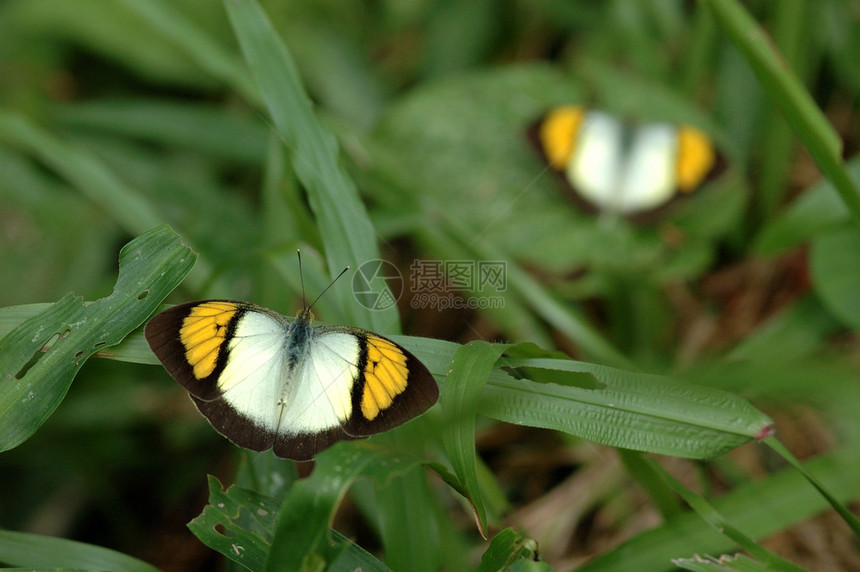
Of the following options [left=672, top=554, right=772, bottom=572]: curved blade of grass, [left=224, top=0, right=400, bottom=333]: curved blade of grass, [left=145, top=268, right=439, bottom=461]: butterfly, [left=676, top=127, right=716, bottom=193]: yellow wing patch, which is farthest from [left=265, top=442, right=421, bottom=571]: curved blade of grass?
[left=676, top=127, right=716, bottom=193]: yellow wing patch

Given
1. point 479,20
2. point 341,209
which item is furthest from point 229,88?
point 341,209

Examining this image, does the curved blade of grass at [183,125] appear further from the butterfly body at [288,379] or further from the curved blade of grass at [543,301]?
the butterfly body at [288,379]

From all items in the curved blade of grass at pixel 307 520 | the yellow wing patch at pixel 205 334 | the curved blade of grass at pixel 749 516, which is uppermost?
the yellow wing patch at pixel 205 334

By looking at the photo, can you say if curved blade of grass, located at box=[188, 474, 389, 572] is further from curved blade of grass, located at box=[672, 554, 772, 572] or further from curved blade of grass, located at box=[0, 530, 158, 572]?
curved blade of grass, located at box=[672, 554, 772, 572]

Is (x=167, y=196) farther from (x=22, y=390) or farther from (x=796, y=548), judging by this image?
(x=796, y=548)

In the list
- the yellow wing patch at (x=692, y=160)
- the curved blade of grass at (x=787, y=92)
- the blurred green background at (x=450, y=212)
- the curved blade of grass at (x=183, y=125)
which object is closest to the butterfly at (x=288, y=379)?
the blurred green background at (x=450, y=212)

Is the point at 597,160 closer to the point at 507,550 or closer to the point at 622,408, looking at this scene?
the point at 622,408
